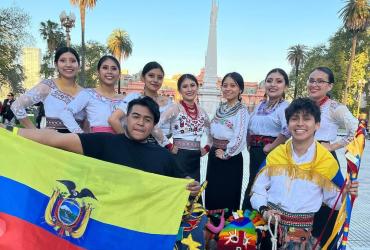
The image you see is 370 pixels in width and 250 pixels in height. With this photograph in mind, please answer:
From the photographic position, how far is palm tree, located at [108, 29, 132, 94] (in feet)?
170

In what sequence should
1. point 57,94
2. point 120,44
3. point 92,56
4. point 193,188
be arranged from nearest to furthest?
point 193,188, point 57,94, point 92,56, point 120,44

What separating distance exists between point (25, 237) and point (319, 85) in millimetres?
3012

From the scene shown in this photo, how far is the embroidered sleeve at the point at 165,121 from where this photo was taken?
384cm

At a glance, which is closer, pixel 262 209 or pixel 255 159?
pixel 262 209

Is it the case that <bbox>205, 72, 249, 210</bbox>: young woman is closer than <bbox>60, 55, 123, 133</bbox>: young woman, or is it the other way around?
<bbox>60, 55, 123, 133</bbox>: young woman

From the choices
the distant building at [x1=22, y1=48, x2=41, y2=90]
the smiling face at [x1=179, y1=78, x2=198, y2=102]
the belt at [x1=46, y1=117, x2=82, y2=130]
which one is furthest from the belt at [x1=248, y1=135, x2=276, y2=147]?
the distant building at [x1=22, y1=48, x2=41, y2=90]

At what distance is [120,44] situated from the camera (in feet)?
170

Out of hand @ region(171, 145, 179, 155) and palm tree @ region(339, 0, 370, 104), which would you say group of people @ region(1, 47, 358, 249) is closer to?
hand @ region(171, 145, 179, 155)

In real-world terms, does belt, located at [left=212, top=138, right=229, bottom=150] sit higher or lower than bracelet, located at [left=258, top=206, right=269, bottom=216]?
higher

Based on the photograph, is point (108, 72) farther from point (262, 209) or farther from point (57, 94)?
point (262, 209)

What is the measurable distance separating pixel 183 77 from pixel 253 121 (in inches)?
37.6

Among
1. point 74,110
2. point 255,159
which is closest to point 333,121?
point 255,159

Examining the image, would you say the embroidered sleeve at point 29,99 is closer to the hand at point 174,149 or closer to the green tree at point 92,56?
the hand at point 174,149

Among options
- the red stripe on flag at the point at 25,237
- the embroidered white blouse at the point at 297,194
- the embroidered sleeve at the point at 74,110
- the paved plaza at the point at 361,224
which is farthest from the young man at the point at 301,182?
the paved plaza at the point at 361,224
